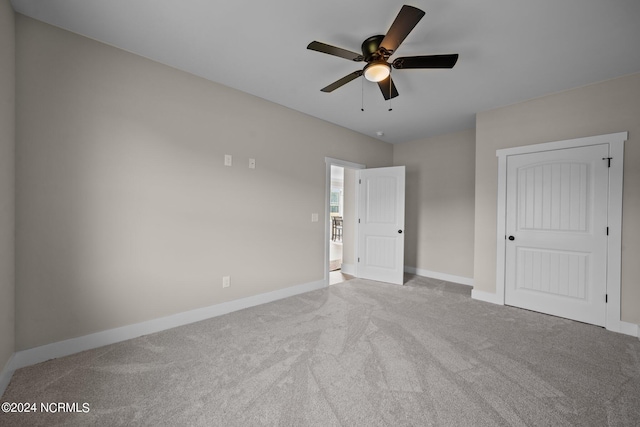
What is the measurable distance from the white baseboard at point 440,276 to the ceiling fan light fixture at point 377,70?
3942mm

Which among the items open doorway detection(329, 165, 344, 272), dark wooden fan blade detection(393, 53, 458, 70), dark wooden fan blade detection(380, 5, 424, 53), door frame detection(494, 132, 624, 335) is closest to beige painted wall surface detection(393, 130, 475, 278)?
open doorway detection(329, 165, 344, 272)

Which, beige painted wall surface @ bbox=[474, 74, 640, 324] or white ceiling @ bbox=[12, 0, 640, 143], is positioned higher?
white ceiling @ bbox=[12, 0, 640, 143]

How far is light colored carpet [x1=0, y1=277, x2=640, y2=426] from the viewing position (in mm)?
1588

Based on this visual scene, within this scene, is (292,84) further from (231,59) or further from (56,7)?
(56,7)

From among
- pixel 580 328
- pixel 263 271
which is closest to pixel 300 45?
pixel 263 271

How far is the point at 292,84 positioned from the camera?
3049mm

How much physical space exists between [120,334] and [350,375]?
6.92ft

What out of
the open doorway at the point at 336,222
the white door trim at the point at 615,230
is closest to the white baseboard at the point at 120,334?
the open doorway at the point at 336,222

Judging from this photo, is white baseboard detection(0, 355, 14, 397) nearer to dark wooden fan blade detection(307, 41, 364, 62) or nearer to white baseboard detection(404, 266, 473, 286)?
dark wooden fan blade detection(307, 41, 364, 62)

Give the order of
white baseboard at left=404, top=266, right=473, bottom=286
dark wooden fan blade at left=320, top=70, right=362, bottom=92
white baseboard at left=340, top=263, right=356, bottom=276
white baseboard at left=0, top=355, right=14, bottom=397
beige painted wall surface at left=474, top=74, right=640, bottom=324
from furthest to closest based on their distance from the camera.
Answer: white baseboard at left=340, top=263, right=356, bottom=276, white baseboard at left=404, top=266, right=473, bottom=286, beige painted wall surface at left=474, top=74, right=640, bottom=324, dark wooden fan blade at left=320, top=70, right=362, bottom=92, white baseboard at left=0, top=355, right=14, bottom=397

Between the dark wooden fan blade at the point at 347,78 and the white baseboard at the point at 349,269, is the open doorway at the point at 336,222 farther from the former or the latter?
the dark wooden fan blade at the point at 347,78

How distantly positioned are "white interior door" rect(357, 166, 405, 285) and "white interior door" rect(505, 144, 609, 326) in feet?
5.03

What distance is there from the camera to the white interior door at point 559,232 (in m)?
2.92

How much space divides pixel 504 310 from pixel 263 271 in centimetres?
313
